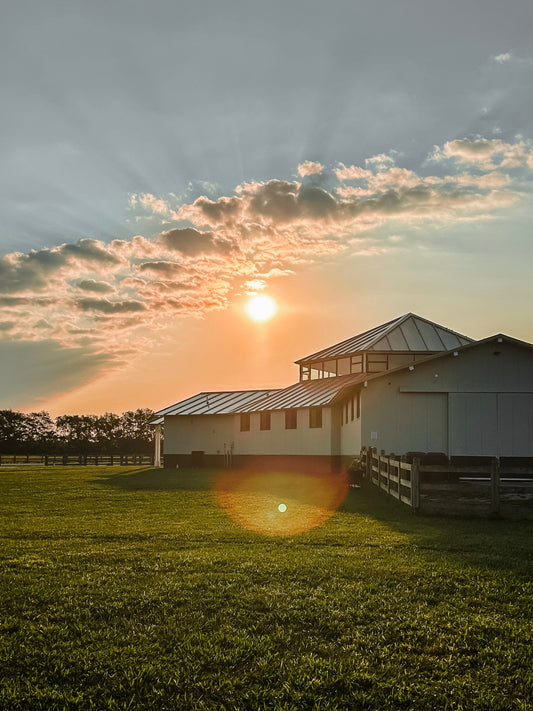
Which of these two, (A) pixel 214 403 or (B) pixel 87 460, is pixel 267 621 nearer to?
(A) pixel 214 403

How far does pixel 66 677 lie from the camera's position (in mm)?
4883

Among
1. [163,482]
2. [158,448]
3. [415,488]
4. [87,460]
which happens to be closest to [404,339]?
[163,482]

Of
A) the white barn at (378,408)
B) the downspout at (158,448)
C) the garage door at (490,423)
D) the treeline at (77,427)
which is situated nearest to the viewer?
the garage door at (490,423)

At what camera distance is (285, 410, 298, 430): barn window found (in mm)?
35625

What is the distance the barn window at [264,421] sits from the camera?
125 feet

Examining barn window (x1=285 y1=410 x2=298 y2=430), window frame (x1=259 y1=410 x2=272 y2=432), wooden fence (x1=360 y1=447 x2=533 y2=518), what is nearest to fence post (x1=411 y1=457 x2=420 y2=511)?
wooden fence (x1=360 y1=447 x2=533 y2=518)

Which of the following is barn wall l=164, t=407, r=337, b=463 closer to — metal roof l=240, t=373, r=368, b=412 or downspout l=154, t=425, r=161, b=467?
metal roof l=240, t=373, r=368, b=412

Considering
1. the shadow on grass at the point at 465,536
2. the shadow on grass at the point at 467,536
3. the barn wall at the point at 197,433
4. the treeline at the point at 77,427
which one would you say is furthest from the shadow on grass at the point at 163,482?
the treeline at the point at 77,427

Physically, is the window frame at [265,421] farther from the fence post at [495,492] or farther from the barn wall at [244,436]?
the fence post at [495,492]

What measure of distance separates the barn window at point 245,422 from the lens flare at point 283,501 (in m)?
11.4

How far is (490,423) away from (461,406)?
1.25 m

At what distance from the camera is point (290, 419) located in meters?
36.0

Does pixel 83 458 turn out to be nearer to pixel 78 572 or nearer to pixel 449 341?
pixel 449 341

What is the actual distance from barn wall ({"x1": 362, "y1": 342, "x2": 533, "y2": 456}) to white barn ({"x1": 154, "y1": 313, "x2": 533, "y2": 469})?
0.04 meters
